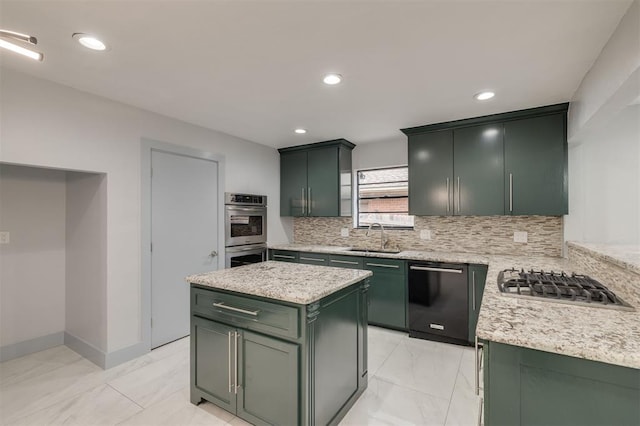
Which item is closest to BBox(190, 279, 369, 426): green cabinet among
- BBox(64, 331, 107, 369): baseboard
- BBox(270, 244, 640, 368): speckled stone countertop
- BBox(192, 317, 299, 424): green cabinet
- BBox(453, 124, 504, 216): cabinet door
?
BBox(192, 317, 299, 424): green cabinet

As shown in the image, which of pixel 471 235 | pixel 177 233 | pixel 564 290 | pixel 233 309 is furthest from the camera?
pixel 471 235

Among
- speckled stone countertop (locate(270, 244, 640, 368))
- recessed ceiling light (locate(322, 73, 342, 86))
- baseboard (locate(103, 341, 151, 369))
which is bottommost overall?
baseboard (locate(103, 341, 151, 369))

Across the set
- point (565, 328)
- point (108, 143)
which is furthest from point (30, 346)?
point (565, 328)

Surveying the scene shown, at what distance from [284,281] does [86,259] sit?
2318 mm

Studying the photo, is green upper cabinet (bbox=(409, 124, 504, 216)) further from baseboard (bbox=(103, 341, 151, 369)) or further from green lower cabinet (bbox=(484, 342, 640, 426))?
baseboard (bbox=(103, 341, 151, 369))

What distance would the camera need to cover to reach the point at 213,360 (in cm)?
201

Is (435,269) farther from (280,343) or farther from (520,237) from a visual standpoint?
(280,343)

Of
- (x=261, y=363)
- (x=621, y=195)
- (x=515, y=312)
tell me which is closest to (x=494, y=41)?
(x=515, y=312)

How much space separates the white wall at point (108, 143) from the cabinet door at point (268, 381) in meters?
1.66

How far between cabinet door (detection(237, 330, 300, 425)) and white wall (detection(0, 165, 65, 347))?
2664mm

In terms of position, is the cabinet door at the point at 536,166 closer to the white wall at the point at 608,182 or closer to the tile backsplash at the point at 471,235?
the white wall at the point at 608,182

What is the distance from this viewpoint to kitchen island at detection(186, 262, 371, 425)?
5.41 ft

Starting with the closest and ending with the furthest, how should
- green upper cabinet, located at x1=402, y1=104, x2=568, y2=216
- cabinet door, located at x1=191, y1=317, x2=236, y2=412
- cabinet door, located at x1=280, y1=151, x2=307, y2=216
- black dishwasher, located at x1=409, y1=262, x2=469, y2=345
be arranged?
cabinet door, located at x1=191, y1=317, x2=236, y2=412 → green upper cabinet, located at x1=402, y1=104, x2=568, y2=216 → black dishwasher, located at x1=409, y1=262, x2=469, y2=345 → cabinet door, located at x1=280, y1=151, x2=307, y2=216

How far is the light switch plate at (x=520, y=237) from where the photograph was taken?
3.31 metres
